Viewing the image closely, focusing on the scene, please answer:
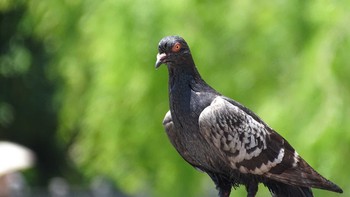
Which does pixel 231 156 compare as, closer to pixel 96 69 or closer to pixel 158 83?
pixel 158 83

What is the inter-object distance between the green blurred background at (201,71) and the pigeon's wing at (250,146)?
134 inches

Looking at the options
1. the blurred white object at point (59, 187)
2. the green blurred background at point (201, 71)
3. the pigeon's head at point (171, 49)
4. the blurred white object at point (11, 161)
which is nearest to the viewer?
the pigeon's head at point (171, 49)

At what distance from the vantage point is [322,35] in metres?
8.59

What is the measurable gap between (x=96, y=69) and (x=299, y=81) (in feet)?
7.80

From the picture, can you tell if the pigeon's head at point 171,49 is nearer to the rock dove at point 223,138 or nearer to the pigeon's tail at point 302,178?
the rock dove at point 223,138

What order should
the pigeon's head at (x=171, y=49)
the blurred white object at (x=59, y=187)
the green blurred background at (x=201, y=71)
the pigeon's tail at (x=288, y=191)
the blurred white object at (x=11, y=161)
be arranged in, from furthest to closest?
the blurred white object at (x=59, y=187) < the green blurred background at (x=201, y=71) < the blurred white object at (x=11, y=161) < the pigeon's tail at (x=288, y=191) < the pigeon's head at (x=171, y=49)

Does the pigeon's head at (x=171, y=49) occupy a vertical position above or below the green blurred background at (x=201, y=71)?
below

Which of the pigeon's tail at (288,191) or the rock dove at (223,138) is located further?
the pigeon's tail at (288,191)

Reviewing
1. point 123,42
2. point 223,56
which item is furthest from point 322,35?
point 123,42

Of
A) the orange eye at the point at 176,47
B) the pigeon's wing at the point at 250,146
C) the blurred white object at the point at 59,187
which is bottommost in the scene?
the pigeon's wing at the point at 250,146

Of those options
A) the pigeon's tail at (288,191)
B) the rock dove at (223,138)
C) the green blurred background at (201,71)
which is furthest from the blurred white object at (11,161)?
the pigeon's tail at (288,191)

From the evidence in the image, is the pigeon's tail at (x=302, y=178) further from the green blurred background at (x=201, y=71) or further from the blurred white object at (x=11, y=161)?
the blurred white object at (x=11, y=161)

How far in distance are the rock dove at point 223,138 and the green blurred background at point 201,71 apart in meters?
3.41

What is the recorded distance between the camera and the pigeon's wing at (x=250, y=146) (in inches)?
183
